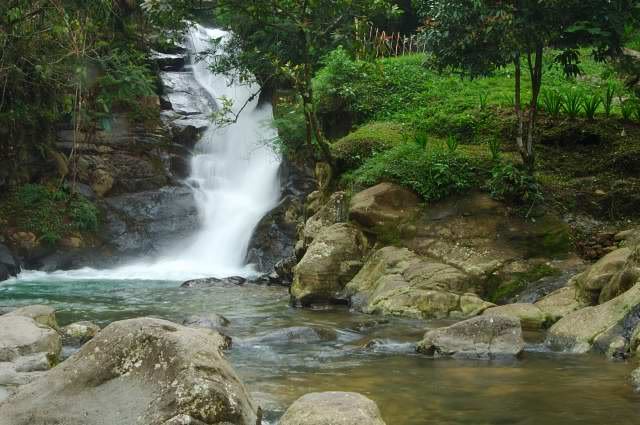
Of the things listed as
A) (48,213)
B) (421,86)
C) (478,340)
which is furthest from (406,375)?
(48,213)

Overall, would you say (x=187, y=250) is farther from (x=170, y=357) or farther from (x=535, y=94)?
(x=170, y=357)

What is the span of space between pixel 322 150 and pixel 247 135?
31.9ft

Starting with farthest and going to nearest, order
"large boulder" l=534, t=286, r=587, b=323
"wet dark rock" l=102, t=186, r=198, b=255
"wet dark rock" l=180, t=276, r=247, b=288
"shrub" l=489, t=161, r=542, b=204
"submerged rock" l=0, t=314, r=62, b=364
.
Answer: "wet dark rock" l=102, t=186, r=198, b=255, "wet dark rock" l=180, t=276, r=247, b=288, "shrub" l=489, t=161, r=542, b=204, "large boulder" l=534, t=286, r=587, b=323, "submerged rock" l=0, t=314, r=62, b=364

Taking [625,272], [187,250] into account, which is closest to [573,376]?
[625,272]

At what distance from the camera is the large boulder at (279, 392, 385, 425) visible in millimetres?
4176

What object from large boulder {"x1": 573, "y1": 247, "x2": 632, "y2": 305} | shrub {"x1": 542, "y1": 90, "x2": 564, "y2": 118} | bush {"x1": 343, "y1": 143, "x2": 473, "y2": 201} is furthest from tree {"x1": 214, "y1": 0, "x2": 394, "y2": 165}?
large boulder {"x1": 573, "y1": 247, "x2": 632, "y2": 305}

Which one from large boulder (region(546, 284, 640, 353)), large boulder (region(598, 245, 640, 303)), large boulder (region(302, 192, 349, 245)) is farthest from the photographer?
large boulder (region(302, 192, 349, 245))

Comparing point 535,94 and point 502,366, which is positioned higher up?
point 535,94

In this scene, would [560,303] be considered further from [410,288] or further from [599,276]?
[410,288]

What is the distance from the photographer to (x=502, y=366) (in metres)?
6.91

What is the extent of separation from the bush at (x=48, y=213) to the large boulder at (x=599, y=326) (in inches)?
553

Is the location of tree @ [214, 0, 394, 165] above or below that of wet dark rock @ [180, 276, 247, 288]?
above

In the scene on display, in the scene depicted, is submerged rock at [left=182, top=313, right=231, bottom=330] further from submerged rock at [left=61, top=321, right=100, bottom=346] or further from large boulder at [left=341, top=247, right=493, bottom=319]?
large boulder at [left=341, top=247, right=493, bottom=319]

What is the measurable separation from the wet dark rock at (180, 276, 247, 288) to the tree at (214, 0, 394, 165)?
3.11 metres
